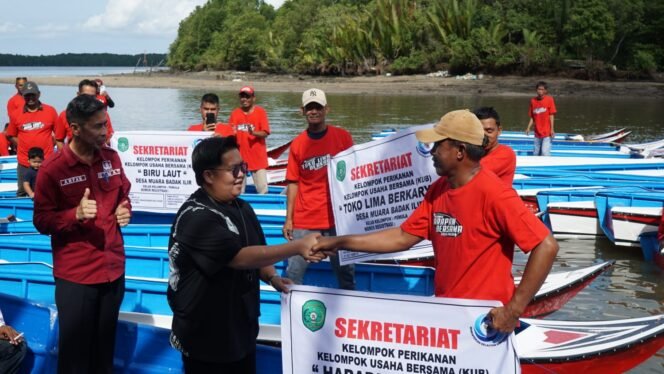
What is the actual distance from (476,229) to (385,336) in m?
0.77

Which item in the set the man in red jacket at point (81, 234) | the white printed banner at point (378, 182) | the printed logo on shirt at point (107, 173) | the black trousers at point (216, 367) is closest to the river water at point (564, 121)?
the white printed banner at point (378, 182)

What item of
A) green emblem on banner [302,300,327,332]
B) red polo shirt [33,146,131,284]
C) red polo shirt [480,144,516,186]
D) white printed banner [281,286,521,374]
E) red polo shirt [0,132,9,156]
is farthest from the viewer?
red polo shirt [0,132,9,156]

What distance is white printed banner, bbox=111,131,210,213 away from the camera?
9.01 metres

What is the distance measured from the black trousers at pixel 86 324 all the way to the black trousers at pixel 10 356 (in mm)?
543

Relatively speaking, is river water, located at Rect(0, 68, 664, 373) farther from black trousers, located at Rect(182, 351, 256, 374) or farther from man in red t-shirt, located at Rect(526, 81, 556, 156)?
man in red t-shirt, located at Rect(526, 81, 556, 156)

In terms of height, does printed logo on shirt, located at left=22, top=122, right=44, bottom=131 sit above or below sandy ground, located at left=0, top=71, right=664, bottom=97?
below

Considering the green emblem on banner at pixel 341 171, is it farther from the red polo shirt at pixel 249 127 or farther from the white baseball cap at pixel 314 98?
the red polo shirt at pixel 249 127

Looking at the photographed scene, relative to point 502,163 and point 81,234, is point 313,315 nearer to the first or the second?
point 81,234

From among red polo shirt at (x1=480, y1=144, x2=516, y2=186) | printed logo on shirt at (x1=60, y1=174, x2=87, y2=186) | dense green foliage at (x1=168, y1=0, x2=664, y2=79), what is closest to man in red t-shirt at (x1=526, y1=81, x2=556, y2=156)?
red polo shirt at (x1=480, y1=144, x2=516, y2=186)

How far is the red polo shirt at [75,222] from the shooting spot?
4152mm

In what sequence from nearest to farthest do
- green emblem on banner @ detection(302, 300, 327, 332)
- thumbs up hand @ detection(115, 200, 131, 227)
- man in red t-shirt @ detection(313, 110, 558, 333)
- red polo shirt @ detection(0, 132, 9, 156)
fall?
man in red t-shirt @ detection(313, 110, 558, 333) < green emblem on banner @ detection(302, 300, 327, 332) < thumbs up hand @ detection(115, 200, 131, 227) < red polo shirt @ detection(0, 132, 9, 156)

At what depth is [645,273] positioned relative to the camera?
32.3ft

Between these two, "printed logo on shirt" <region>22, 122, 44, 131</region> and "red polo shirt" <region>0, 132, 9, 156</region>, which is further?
"red polo shirt" <region>0, 132, 9, 156</region>

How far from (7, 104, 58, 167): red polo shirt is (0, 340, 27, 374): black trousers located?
6175 millimetres
